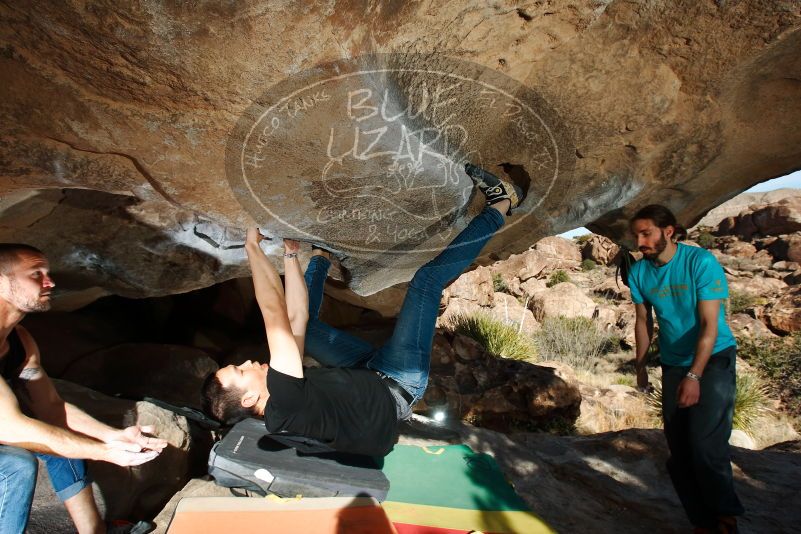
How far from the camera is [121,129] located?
7.22 ft

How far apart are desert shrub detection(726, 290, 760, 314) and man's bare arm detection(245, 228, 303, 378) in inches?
598

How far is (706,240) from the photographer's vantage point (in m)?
19.5

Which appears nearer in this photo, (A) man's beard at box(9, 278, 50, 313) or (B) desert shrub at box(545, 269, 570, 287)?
(A) man's beard at box(9, 278, 50, 313)

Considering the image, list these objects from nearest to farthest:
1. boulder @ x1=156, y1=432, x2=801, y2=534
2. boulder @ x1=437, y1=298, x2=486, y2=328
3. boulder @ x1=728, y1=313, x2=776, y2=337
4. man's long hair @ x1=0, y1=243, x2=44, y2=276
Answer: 1. man's long hair @ x1=0, y1=243, x2=44, y2=276
2. boulder @ x1=156, y1=432, x2=801, y2=534
3. boulder @ x1=437, y1=298, x2=486, y2=328
4. boulder @ x1=728, y1=313, x2=776, y2=337

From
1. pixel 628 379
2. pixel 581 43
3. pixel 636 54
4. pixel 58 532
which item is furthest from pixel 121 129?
pixel 628 379

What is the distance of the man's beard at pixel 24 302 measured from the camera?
6.89ft

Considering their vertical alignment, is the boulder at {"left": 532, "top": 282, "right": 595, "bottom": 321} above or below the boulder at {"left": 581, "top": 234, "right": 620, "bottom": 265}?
below

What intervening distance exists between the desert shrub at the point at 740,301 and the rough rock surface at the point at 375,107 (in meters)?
11.6

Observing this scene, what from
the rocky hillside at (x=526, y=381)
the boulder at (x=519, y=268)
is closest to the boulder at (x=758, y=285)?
the rocky hillside at (x=526, y=381)

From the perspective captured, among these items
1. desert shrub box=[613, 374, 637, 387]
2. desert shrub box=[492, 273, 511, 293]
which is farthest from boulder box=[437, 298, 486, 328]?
desert shrub box=[492, 273, 511, 293]

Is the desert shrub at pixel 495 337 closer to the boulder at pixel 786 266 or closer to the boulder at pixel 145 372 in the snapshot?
the boulder at pixel 145 372

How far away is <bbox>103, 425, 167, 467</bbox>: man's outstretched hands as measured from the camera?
1.90 m

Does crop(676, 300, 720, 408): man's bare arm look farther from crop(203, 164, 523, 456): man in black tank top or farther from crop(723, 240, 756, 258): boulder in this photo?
crop(723, 240, 756, 258): boulder

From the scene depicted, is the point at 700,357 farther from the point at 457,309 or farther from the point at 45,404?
the point at 457,309
